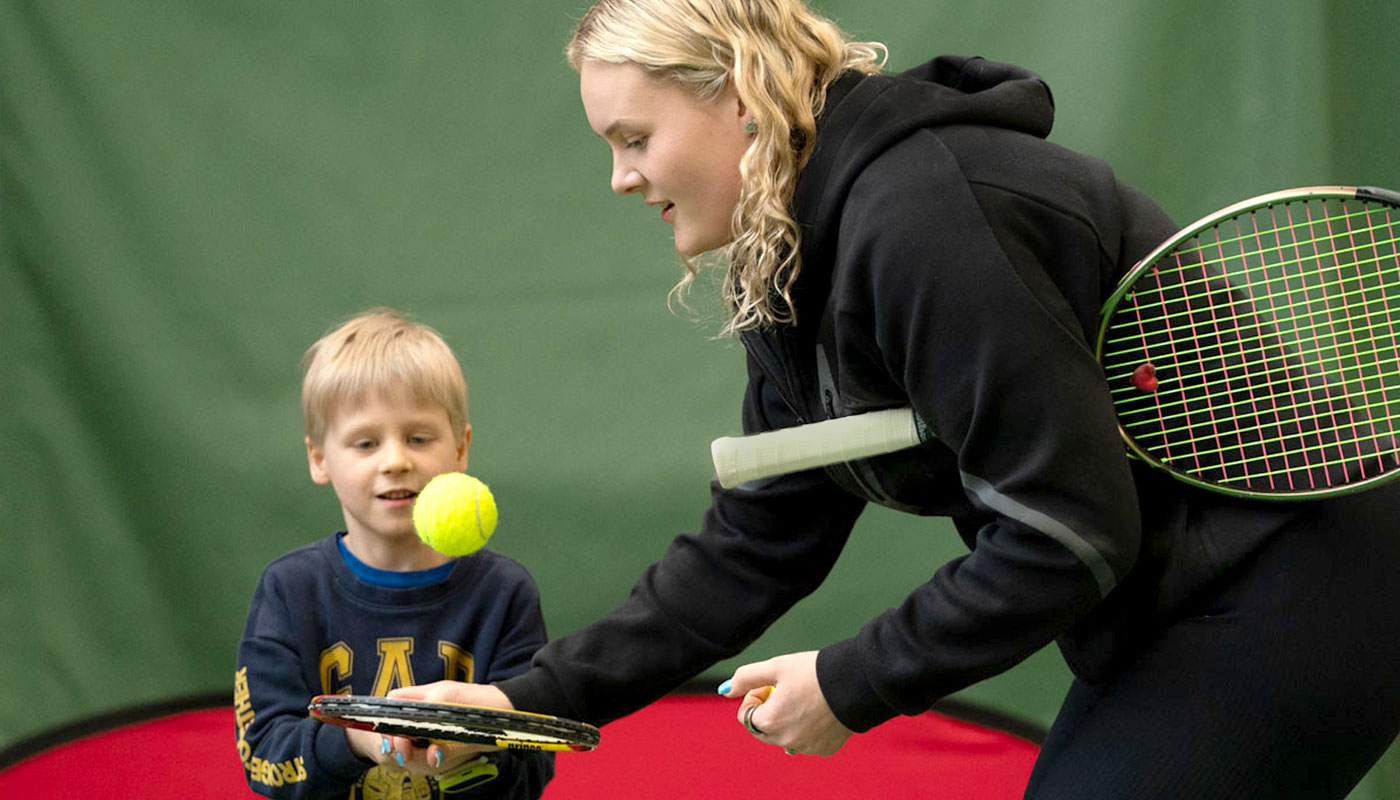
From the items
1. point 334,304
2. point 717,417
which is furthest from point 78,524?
point 717,417

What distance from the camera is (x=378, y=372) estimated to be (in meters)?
1.83

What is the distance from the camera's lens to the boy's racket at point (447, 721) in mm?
1296

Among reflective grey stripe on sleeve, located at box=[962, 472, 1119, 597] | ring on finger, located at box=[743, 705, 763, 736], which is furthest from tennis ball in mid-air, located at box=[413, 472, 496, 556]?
reflective grey stripe on sleeve, located at box=[962, 472, 1119, 597]

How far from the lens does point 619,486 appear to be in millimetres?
2863

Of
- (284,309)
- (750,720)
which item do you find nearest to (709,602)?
(750,720)

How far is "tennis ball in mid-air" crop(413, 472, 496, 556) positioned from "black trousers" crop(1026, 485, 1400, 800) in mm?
750

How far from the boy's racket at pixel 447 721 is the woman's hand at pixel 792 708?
0.58 feet

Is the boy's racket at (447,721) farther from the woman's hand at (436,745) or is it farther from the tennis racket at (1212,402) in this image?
the tennis racket at (1212,402)

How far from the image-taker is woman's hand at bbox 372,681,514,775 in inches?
58.8

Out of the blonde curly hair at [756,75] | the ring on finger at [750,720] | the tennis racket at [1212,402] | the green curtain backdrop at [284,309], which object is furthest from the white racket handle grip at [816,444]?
the green curtain backdrop at [284,309]

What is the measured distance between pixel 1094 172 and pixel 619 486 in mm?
1752

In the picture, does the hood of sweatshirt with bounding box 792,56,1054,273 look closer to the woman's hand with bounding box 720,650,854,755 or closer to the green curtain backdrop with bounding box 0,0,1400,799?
the woman's hand with bounding box 720,650,854,755

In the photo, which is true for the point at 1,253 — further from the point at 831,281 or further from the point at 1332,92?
the point at 1332,92

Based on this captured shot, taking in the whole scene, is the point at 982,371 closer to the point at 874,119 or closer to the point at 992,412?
the point at 992,412
